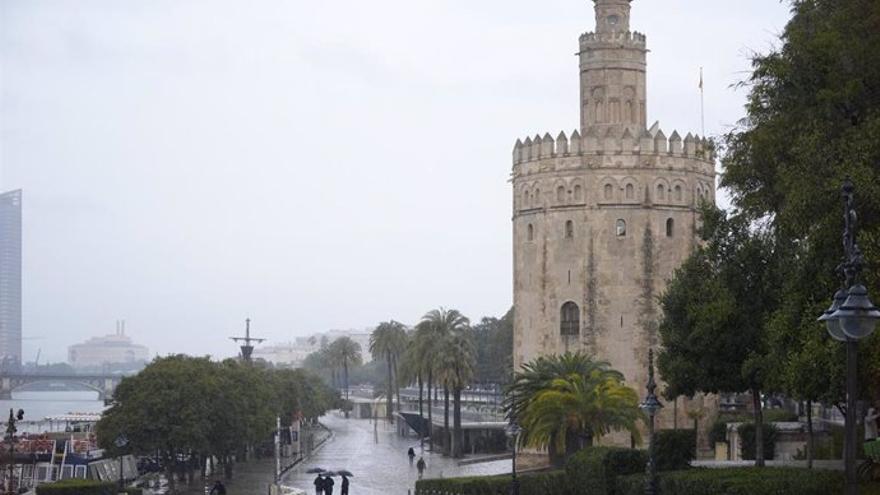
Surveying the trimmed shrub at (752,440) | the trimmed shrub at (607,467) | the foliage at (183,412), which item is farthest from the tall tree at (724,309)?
the foliage at (183,412)

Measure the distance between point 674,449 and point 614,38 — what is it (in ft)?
91.3

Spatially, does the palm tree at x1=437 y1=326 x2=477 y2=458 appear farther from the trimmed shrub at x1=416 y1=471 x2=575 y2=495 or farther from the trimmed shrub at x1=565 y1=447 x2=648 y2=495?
the trimmed shrub at x1=565 y1=447 x2=648 y2=495

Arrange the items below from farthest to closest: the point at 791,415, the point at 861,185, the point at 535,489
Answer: the point at 791,415 < the point at 535,489 < the point at 861,185

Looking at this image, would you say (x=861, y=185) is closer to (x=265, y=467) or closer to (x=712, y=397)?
(x=712, y=397)

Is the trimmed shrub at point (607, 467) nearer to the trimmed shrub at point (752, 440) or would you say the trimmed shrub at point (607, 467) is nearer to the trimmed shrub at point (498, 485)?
the trimmed shrub at point (498, 485)

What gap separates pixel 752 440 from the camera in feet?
141

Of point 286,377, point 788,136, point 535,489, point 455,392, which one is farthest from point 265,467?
point 788,136

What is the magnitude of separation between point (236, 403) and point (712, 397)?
66.7 ft

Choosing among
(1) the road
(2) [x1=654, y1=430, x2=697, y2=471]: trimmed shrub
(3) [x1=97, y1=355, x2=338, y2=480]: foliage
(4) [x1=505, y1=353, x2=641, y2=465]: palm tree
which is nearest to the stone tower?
(1) the road

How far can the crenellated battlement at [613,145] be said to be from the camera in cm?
6022

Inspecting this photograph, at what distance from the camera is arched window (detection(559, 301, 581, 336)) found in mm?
60094

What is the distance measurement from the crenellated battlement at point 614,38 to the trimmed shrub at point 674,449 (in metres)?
27.4

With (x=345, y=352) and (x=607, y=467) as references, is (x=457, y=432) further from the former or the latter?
(x=345, y=352)

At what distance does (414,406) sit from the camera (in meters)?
120
